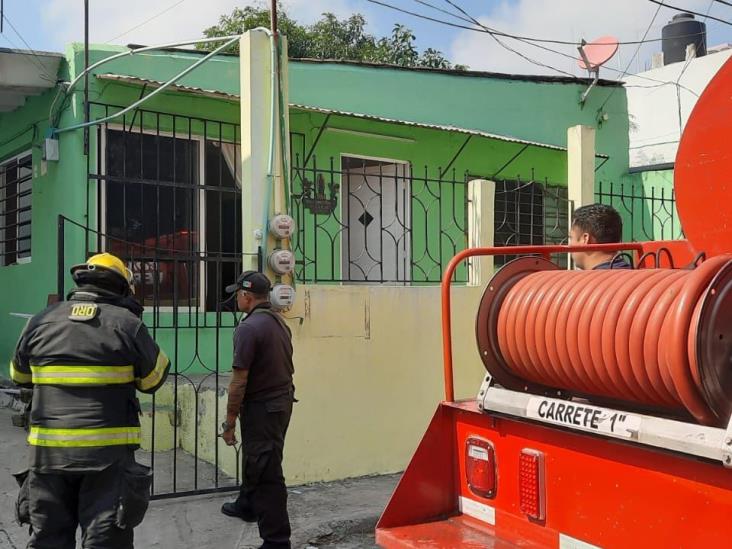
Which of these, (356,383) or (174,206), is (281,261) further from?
(174,206)

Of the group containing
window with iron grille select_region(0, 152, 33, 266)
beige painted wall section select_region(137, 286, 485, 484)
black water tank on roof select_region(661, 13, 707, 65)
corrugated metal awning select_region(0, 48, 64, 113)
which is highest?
black water tank on roof select_region(661, 13, 707, 65)

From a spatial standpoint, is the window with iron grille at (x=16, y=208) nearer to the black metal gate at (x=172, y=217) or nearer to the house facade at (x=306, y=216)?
the house facade at (x=306, y=216)

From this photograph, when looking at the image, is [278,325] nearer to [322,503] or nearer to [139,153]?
[322,503]

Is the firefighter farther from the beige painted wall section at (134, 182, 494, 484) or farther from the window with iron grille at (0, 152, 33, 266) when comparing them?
the window with iron grille at (0, 152, 33, 266)

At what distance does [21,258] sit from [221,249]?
2509mm

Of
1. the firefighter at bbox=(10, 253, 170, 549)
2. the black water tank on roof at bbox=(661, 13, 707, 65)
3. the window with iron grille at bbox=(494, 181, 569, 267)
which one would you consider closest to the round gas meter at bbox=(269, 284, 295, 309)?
the firefighter at bbox=(10, 253, 170, 549)

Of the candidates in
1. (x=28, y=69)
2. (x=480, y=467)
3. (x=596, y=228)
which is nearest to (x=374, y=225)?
(x=28, y=69)

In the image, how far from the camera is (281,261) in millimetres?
5293

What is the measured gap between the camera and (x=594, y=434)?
236cm

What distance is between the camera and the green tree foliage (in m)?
21.0

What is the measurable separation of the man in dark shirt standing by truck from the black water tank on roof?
12194 mm

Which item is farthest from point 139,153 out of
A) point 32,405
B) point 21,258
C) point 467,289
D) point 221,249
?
point 32,405

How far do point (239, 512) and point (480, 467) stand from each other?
8.32 feet

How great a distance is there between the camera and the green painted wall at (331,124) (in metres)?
7.08
